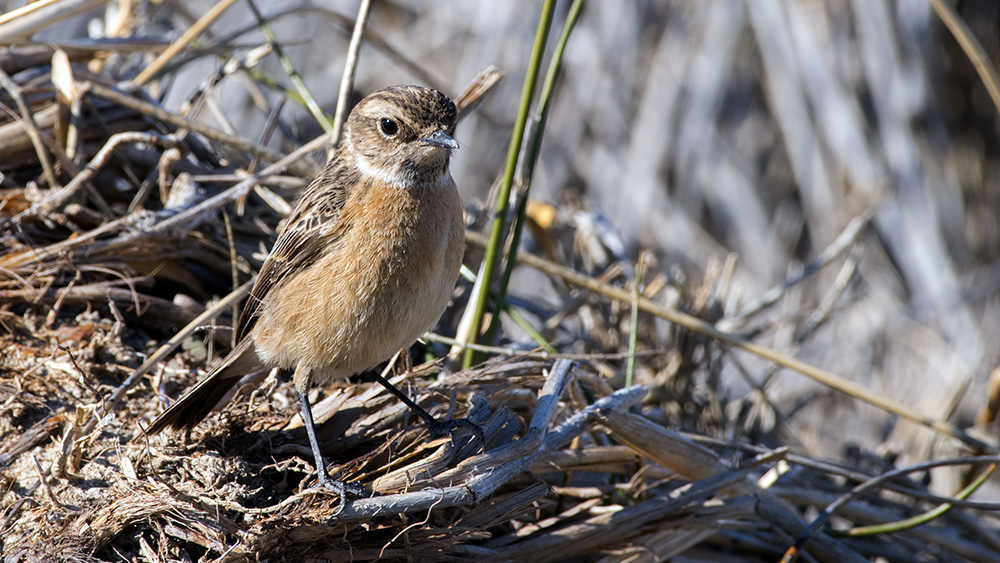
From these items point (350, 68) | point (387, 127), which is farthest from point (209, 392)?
point (350, 68)

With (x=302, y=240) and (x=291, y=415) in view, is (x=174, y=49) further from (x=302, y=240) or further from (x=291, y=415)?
(x=291, y=415)

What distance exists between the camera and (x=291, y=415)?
328 cm

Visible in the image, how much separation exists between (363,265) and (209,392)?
2.27ft

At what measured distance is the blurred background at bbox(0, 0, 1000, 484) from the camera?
633 cm

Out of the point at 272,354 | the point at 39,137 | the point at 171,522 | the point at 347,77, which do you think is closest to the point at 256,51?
the point at 347,77

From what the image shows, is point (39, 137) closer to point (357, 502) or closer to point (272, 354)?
point (272, 354)

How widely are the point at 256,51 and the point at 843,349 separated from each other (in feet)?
15.3

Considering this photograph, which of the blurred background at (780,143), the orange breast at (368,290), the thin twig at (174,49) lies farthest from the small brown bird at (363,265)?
the blurred background at (780,143)

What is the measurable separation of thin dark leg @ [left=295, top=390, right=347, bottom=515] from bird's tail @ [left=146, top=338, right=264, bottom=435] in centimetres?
28

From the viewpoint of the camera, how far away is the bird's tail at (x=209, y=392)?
9.86 feet

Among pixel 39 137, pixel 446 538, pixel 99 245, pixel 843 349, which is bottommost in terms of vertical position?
pixel 843 349

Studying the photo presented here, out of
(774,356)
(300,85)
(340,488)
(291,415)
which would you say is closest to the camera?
(340,488)

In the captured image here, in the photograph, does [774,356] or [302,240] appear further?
[774,356]

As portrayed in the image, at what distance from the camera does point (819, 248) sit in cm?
661
